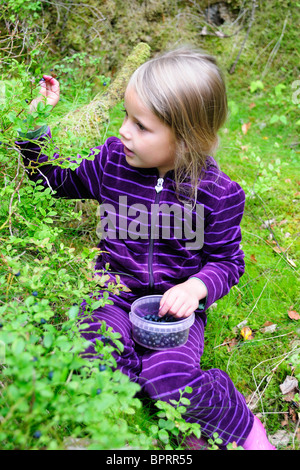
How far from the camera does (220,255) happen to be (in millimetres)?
2330

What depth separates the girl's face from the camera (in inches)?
79.7

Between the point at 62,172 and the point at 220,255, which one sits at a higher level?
the point at 62,172

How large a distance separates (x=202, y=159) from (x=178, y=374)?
1.13 meters

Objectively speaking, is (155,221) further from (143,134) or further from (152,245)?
(143,134)

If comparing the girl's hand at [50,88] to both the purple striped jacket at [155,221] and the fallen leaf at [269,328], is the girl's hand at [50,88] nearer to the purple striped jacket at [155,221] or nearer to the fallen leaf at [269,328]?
the purple striped jacket at [155,221]

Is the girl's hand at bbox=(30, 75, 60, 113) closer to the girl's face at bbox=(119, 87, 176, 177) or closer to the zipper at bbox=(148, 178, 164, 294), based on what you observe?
the girl's face at bbox=(119, 87, 176, 177)

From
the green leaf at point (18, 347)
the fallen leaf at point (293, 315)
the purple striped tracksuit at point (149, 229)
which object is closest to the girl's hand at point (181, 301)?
the purple striped tracksuit at point (149, 229)

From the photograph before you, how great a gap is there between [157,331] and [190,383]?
0.93 ft

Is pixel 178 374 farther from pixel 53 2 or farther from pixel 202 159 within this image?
pixel 53 2

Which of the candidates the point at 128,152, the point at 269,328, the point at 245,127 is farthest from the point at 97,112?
the point at 269,328

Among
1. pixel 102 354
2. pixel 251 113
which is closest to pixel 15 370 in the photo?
pixel 102 354

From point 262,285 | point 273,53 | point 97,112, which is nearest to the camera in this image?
point 262,285

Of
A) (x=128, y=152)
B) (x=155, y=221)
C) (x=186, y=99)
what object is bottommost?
(x=155, y=221)

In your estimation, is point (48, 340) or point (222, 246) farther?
point (222, 246)
